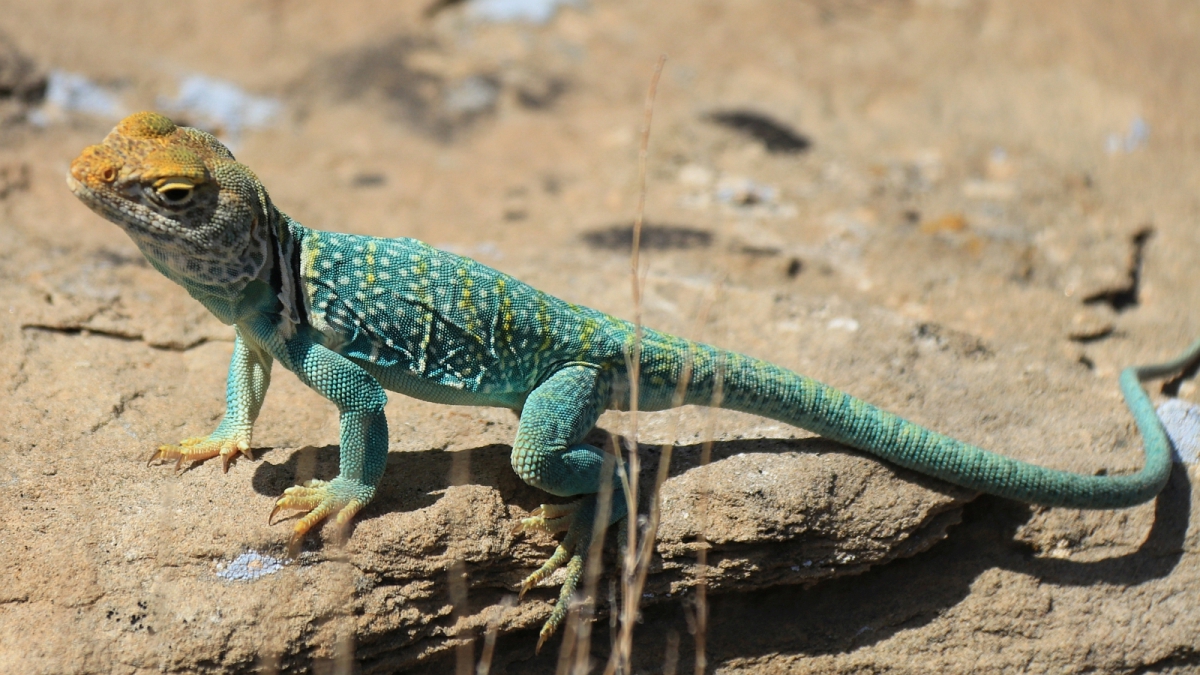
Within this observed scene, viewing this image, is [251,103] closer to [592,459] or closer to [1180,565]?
[592,459]

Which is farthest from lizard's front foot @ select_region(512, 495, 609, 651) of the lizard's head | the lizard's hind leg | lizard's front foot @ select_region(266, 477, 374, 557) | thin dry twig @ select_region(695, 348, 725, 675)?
the lizard's head

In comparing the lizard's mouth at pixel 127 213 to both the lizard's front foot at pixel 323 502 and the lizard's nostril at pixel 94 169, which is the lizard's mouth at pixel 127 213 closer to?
the lizard's nostril at pixel 94 169

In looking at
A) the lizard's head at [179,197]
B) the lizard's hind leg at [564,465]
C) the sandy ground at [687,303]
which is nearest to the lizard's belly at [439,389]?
the lizard's hind leg at [564,465]

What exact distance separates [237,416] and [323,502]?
2.53ft

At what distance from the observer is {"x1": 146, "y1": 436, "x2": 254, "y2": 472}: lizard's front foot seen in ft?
14.9

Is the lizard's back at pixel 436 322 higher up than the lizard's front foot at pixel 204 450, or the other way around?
the lizard's back at pixel 436 322

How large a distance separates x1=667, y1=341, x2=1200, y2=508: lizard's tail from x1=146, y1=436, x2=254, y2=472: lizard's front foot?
7.09 feet

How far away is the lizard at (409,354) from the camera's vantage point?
3.91m

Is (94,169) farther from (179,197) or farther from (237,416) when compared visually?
(237,416)

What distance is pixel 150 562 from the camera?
13.4ft

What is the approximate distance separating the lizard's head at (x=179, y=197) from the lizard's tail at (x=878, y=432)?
212 centimetres

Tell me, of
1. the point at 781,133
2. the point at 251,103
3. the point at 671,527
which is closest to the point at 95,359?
the point at 671,527

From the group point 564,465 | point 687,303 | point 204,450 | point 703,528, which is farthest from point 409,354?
point 687,303

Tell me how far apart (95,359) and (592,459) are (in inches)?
117
